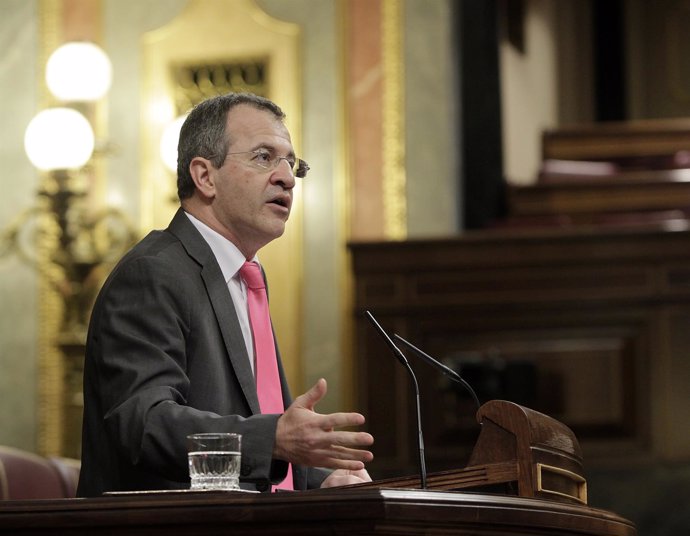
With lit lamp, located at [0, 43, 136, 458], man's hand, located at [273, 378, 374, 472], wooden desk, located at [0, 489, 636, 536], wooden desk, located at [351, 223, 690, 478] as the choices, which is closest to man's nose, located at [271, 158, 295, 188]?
man's hand, located at [273, 378, 374, 472]

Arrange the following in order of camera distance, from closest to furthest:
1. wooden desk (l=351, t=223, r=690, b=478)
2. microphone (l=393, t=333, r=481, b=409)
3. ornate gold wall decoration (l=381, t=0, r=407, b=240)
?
microphone (l=393, t=333, r=481, b=409)
wooden desk (l=351, t=223, r=690, b=478)
ornate gold wall decoration (l=381, t=0, r=407, b=240)

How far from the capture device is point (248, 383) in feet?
8.19

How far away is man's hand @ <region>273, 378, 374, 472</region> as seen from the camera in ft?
6.55

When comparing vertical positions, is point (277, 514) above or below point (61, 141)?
below

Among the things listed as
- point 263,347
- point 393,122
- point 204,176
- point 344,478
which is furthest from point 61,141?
point 344,478

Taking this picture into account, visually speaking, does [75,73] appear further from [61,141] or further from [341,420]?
[341,420]

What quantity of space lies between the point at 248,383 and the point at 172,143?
15.3 feet

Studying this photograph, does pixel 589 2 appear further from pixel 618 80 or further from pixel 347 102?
pixel 347 102

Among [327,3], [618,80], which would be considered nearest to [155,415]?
[327,3]

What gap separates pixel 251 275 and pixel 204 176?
203 millimetres

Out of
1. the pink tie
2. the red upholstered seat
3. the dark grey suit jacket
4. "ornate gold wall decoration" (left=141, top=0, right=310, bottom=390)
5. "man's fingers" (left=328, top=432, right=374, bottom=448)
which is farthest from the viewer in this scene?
"ornate gold wall decoration" (left=141, top=0, right=310, bottom=390)

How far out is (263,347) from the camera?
2621mm

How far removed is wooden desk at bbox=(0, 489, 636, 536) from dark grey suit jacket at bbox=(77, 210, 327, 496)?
0.81 ft

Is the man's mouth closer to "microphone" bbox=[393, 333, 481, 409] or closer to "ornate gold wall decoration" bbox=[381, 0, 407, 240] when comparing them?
"microphone" bbox=[393, 333, 481, 409]
